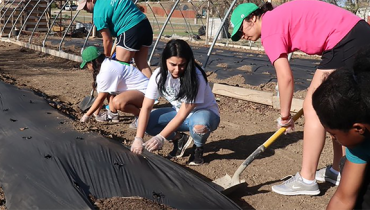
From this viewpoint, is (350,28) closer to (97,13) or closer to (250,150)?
(250,150)

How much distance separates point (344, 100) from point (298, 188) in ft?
5.04

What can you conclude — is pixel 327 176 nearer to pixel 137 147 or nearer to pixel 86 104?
pixel 137 147

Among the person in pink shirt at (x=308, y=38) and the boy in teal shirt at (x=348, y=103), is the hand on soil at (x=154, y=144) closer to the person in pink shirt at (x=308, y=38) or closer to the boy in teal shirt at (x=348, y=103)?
the person in pink shirt at (x=308, y=38)

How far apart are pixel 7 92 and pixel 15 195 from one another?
267 cm

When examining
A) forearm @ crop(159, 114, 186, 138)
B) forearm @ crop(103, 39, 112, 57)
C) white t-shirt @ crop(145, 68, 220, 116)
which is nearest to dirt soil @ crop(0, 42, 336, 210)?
forearm @ crop(159, 114, 186, 138)

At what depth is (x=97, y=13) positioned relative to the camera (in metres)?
4.87

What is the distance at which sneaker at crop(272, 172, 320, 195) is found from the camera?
284 cm

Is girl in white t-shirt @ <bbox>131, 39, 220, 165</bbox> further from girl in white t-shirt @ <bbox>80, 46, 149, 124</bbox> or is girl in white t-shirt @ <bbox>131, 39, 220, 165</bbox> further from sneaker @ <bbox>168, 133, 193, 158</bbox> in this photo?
girl in white t-shirt @ <bbox>80, 46, 149, 124</bbox>

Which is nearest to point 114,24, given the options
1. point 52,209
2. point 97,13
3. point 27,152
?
point 97,13

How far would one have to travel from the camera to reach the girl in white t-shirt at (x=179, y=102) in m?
3.04

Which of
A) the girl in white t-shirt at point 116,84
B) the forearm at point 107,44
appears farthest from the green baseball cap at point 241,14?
the forearm at point 107,44

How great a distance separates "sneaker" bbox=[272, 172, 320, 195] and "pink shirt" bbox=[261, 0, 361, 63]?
Answer: 0.82m

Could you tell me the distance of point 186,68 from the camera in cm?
310

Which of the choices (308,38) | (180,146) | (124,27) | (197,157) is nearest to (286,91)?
(308,38)
